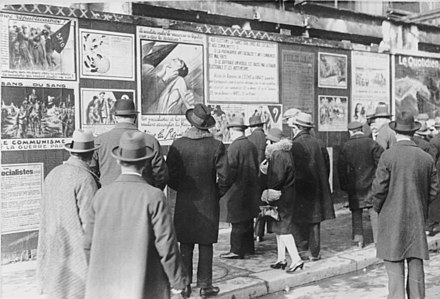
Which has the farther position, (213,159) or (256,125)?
(256,125)

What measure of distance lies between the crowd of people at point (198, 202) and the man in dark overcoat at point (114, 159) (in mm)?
12

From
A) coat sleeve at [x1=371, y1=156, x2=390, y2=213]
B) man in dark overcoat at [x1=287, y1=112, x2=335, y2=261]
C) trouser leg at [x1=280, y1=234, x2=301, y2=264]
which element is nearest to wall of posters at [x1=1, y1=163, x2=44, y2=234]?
trouser leg at [x1=280, y1=234, x2=301, y2=264]

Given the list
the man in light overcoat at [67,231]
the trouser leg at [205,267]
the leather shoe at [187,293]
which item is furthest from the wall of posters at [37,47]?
the leather shoe at [187,293]

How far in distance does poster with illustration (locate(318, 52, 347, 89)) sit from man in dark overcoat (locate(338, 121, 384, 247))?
3.35 m

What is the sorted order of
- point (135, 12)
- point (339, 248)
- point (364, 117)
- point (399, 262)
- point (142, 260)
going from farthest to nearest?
1. point (364, 117)
2. point (135, 12)
3. point (339, 248)
4. point (399, 262)
5. point (142, 260)

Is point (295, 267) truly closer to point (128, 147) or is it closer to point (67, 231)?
point (67, 231)

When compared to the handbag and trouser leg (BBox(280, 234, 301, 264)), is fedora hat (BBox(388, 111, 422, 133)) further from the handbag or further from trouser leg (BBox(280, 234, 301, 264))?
trouser leg (BBox(280, 234, 301, 264))

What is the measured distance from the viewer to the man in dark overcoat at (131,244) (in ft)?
12.1

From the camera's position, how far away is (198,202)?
5.62 meters

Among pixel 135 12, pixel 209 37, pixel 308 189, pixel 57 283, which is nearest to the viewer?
pixel 57 283

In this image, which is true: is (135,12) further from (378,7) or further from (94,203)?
(378,7)

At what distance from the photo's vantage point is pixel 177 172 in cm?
569

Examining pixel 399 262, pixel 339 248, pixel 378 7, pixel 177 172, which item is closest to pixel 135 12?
pixel 177 172

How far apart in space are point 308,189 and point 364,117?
5448 millimetres
